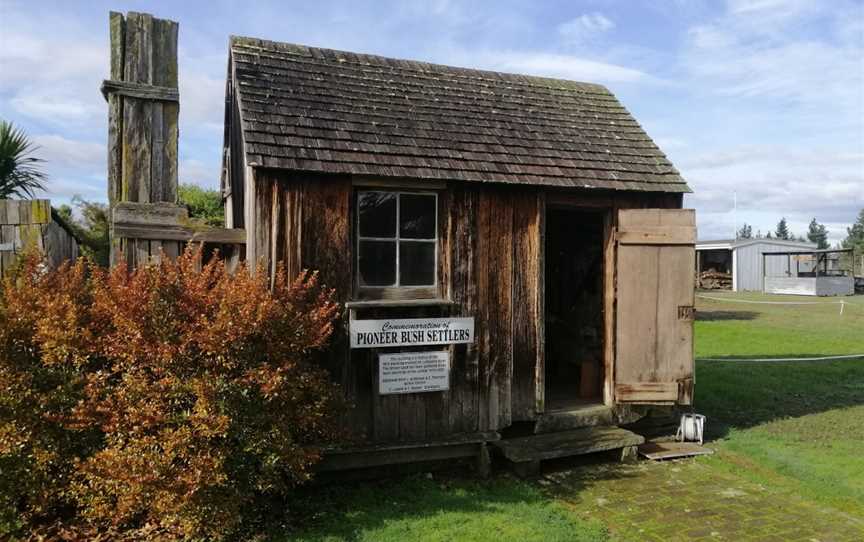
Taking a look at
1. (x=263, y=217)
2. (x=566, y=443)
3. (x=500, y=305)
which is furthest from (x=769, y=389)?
(x=263, y=217)

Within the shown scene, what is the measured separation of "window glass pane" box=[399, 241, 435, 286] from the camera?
6949 mm

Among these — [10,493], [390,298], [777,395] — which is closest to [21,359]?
[10,493]

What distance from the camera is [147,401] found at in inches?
191

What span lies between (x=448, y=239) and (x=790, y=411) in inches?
249

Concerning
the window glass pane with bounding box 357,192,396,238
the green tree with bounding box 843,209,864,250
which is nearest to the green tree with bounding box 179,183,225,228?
the window glass pane with bounding box 357,192,396,238

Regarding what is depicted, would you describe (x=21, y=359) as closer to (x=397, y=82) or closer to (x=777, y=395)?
(x=397, y=82)

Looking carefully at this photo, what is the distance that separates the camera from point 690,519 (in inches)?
222

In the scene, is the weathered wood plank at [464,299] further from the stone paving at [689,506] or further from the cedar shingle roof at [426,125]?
the stone paving at [689,506]

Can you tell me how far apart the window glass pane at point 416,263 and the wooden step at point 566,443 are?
203 cm

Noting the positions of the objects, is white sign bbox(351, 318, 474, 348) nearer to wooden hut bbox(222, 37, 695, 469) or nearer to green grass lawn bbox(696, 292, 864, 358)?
wooden hut bbox(222, 37, 695, 469)

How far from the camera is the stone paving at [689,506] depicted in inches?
211

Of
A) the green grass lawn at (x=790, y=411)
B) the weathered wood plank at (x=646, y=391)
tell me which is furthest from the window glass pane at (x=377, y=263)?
the green grass lawn at (x=790, y=411)

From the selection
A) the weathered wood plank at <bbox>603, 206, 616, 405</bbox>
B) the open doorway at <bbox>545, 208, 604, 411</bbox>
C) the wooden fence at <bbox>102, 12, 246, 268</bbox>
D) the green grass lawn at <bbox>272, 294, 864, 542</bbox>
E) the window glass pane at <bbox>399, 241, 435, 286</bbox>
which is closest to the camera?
the green grass lawn at <bbox>272, 294, 864, 542</bbox>

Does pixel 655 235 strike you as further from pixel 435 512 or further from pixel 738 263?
pixel 738 263
